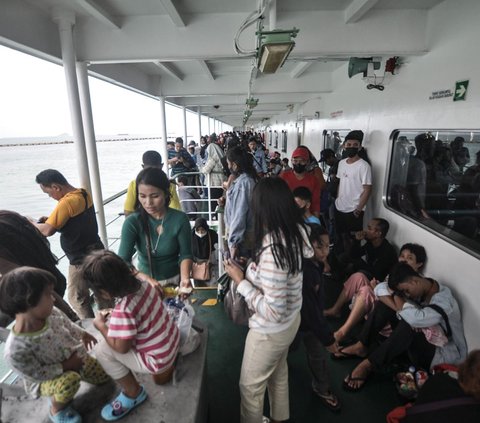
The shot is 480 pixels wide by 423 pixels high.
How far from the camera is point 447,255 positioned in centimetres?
220

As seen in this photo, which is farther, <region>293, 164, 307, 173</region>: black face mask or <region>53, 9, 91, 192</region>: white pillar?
<region>293, 164, 307, 173</region>: black face mask

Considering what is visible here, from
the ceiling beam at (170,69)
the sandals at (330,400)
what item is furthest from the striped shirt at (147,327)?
the ceiling beam at (170,69)

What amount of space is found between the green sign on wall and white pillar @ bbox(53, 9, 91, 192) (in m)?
3.10

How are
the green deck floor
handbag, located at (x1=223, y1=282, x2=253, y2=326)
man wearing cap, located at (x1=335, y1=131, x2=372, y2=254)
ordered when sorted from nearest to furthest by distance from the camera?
handbag, located at (x1=223, y1=282, x2=253, y2=326), the green deck floor, man wearing cap, located at (x1=335, y1=131, x2=372, y2=254)

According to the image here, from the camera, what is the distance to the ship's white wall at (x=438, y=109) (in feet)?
6.46

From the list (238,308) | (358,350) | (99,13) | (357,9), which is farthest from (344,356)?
(99,13)

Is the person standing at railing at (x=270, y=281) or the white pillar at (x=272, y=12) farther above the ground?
the white pillar at (x=272, y=12)

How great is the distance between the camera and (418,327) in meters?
1.83

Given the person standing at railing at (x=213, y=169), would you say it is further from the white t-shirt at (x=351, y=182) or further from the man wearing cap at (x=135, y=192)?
the white t-shirt at (x=351, y=182)

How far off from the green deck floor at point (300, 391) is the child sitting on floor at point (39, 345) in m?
0.98

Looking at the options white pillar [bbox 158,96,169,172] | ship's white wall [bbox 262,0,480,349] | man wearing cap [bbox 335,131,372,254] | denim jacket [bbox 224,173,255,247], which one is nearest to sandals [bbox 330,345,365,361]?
ship's white wall [bbox 262,0,480,349]

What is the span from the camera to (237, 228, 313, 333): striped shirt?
1.11m

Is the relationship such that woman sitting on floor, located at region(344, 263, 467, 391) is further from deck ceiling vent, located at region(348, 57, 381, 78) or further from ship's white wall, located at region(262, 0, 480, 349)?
deck ceiling vent, located at region(348, 57, 381, 78)

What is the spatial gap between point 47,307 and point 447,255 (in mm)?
2558
